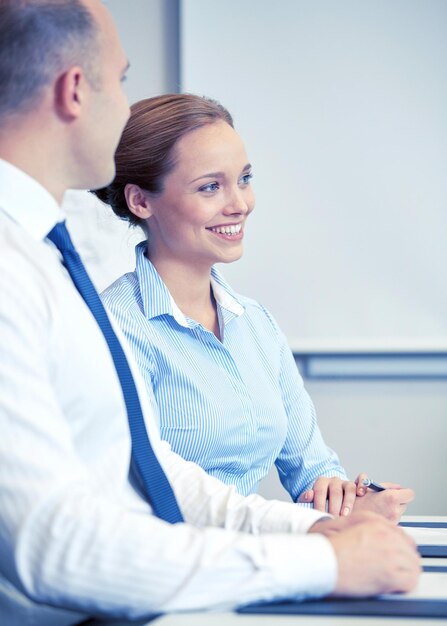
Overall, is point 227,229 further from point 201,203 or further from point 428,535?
point 428,535

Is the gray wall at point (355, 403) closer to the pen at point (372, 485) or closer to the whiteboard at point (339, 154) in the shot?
the whiteboard at point (339, 154)

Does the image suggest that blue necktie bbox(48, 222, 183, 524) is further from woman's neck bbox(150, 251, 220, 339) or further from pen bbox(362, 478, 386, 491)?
woman's neck bbox(150, 251, 220, 339)

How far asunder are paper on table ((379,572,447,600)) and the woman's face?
1079mm

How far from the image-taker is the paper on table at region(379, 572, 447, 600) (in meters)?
0.99

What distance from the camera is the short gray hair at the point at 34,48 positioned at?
113 centimetres

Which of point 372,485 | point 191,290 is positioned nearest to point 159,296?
point 191,290

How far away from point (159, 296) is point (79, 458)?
90cm

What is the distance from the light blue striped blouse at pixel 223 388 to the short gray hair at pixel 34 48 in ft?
2.53

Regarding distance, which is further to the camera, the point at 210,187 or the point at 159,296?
the point at 210,187

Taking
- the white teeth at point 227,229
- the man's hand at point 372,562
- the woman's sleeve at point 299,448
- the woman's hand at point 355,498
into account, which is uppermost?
the white teeth at point 227,229

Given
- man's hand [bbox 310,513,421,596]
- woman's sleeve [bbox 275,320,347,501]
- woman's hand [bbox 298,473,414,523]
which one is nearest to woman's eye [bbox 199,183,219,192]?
woman's sleeve [bbox 275,320,347,501]

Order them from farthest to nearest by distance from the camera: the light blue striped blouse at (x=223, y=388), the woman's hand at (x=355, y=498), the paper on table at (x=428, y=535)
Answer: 1. the light blue striped blouse at (x=223, y=388)
2. the woman's hand at (x=355, y=498)
3. the paper on table at (x=428, y=535)

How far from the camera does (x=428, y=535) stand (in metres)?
1.46

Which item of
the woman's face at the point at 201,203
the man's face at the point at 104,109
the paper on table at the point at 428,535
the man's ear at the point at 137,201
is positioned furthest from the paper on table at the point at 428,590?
the man's ear at the point at 137,201
